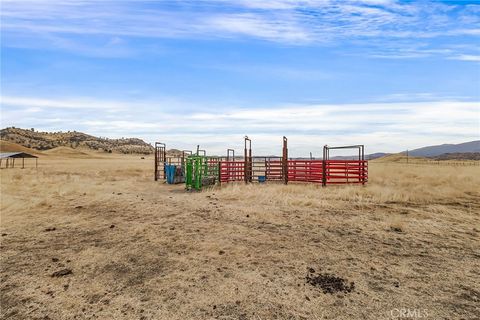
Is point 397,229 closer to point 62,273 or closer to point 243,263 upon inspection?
point 243,263

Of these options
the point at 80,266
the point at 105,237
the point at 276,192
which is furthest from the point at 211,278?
the point at 276,192

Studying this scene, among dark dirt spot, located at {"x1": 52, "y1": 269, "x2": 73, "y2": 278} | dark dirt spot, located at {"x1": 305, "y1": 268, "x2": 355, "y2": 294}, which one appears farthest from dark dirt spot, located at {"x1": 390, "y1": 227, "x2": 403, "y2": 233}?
dark dirt spot, located at {"x1": 52, "y1": 269, "x2": 73, "y2": 278}

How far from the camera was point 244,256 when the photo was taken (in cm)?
698

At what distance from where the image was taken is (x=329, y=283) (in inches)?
221

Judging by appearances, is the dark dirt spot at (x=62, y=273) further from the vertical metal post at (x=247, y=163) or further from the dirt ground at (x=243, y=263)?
the vertical metal post at (x=247, y=163)

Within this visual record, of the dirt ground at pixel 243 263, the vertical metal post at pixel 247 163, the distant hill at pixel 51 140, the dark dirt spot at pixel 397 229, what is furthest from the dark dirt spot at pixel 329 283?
the distant hill at pixel 51 140

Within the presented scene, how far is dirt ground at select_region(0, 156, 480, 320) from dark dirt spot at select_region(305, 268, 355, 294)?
0.05 feet

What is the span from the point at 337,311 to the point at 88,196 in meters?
14.1

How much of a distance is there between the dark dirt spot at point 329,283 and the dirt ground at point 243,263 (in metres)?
0.02

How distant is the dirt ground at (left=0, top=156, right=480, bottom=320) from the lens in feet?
16.2

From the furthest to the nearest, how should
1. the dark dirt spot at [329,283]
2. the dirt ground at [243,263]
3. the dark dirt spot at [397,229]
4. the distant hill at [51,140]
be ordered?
the distant hill at [51,140] < the dark dirt spot at [397,229] < the dark dirt spot at [329,283] < the dirt ground at [243,263]

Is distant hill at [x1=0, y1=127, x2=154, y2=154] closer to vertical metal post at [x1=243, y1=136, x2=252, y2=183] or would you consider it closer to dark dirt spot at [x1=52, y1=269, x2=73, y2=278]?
vertical metal post at [x1=243, y1=136, x2=252, y2=183]

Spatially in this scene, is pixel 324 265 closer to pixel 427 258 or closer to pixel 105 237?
pixel 427 258

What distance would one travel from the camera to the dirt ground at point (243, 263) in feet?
16.2
